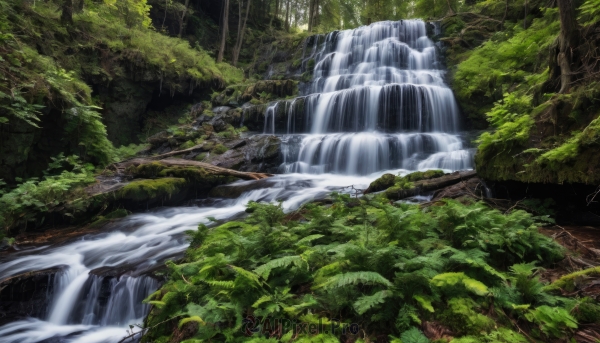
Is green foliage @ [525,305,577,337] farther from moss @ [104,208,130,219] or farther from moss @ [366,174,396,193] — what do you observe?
moss @ [104,208,130,219]

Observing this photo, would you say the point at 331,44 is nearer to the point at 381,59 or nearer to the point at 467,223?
the point at 381,59

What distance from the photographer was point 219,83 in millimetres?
21453

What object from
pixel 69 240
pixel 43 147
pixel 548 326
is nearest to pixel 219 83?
pixel 43 147

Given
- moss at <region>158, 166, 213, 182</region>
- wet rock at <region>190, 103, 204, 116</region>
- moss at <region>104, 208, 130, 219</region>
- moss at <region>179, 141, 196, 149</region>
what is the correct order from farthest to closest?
wet rock at <region>190, 103, 204, 116</region>
moss at <region>179, 141, 196, 149</region>
moss at <region>158, 166, 213, 182</region>
moss at <region>104, 208, 130, 219</region>

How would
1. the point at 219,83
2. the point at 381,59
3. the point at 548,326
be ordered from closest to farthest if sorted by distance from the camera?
1. the point at 548,326
2. the point at 381,59
3. the point at 219,83

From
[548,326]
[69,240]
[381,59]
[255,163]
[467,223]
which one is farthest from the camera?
[381,59]

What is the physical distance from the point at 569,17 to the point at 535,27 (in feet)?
20.1

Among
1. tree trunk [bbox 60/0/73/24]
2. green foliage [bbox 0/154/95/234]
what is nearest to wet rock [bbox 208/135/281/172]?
green foliage [bbox 0/154/95/234]

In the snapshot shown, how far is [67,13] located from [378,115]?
14053 millimetres

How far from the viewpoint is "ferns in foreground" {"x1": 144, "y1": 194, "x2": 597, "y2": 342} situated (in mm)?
2338

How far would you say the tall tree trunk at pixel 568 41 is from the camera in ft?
16.8

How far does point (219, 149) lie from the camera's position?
44.3 feet

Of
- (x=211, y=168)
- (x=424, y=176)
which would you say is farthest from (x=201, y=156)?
(x=424, y=176)

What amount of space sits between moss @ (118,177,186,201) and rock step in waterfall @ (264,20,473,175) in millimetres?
4488
